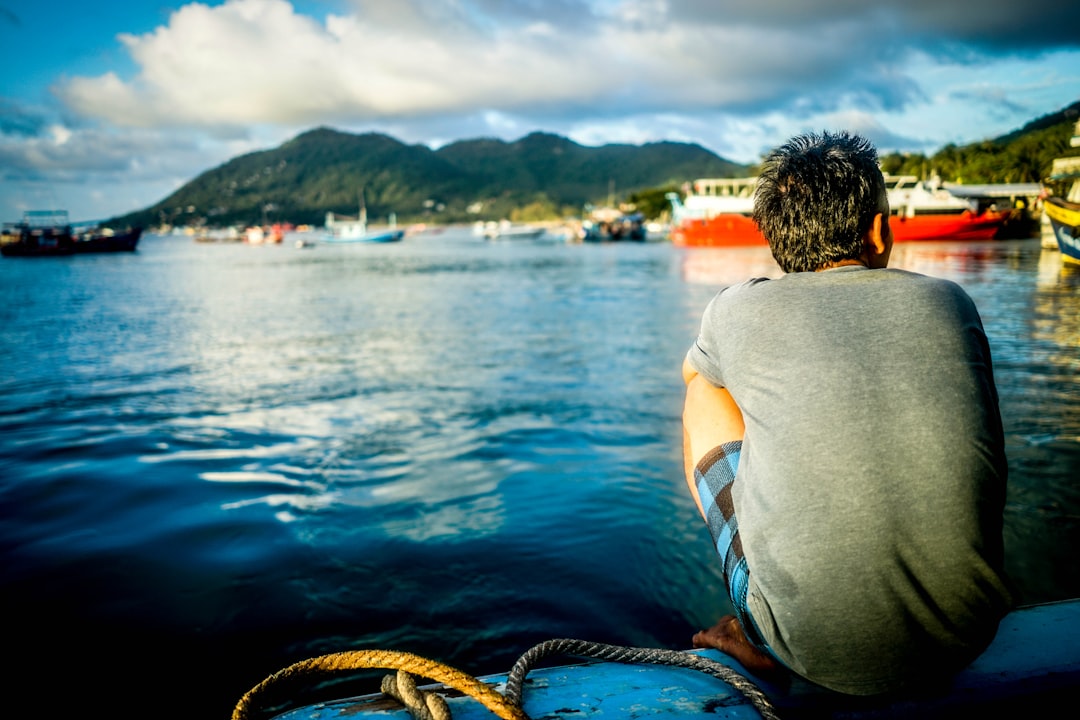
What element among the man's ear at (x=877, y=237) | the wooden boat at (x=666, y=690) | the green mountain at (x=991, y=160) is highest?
the green mountain at (x=991, y=160)

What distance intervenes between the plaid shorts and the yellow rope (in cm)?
67

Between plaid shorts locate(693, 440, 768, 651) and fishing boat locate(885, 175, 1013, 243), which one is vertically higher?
fishing boat locate(885, 175, 1013, 243)

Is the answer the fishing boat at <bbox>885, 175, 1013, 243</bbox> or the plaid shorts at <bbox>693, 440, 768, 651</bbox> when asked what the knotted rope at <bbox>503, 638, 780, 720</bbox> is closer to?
the plaid shorts at <bbox>693, 440, 768, 651</bbox>

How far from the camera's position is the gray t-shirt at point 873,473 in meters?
1.33

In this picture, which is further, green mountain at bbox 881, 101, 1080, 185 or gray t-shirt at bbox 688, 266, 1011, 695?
green mountain at bbox 881, 101, 1080, 185

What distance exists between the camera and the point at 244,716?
1391 mm

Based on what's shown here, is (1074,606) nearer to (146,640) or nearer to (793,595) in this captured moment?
(793,595)

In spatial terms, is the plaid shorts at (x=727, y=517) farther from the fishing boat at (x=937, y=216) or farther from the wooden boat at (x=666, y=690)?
the fishing boat at (x=937, y=216)

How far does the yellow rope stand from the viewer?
1.35m

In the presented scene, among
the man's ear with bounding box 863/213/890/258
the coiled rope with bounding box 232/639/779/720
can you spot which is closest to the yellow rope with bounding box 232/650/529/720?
the coiled rope with bounding box 232/639/779/720

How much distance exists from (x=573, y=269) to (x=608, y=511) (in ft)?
105

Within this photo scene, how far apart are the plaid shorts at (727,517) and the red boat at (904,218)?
3757 centimetres

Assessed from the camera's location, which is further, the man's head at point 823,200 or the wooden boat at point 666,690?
the man's head at point 823,200

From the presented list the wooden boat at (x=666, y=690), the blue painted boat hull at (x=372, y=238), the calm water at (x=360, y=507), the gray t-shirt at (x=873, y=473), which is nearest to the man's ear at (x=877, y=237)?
the gray t-shirt at (x=873, y=473)
